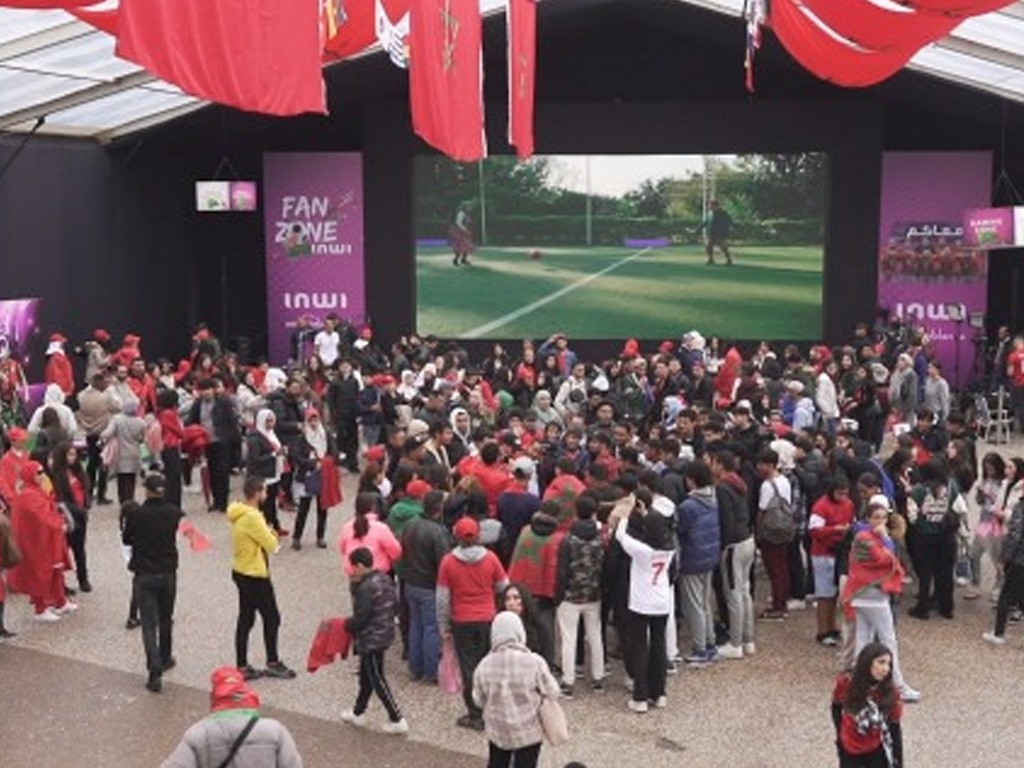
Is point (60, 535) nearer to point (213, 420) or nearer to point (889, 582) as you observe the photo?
→ point (213, 420)

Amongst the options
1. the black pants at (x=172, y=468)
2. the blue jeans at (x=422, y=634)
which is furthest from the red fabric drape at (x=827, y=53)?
the black pants at (x=172, y=468)

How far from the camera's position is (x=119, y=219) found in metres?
21.0

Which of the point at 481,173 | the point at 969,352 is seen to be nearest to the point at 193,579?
the point at 481,173

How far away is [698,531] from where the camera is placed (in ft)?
29.7

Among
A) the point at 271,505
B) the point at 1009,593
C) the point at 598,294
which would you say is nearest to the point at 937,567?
the point at 1009,593

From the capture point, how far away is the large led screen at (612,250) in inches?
902

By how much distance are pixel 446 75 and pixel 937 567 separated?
522cm

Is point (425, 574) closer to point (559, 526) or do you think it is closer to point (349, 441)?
point (559, 526)

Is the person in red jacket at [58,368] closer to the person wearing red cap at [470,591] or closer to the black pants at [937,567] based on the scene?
the person wearing red cap at [470,591]

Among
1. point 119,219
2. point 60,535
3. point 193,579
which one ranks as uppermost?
point 119,219

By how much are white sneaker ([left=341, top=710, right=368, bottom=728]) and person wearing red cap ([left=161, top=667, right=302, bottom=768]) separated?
10.0 feet

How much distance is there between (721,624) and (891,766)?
3.69 metres

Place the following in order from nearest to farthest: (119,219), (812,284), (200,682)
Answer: (200,682) → (119,219) → (812,284)

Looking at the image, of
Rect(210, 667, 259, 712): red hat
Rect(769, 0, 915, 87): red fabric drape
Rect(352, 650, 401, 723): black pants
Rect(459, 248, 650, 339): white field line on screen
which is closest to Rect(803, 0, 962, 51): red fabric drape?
Rect(769, 0, 915, 87): red fabric drape
